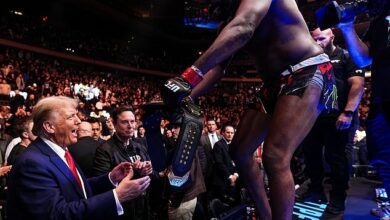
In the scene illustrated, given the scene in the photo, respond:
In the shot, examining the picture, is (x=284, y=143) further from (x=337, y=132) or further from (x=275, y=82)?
(x=337, y=132)

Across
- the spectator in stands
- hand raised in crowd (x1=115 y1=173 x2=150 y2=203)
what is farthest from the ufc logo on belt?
the spectator in stands

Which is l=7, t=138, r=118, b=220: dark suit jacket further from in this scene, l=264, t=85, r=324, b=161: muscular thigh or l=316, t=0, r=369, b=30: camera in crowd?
l=316, t=0, r=369, b=30: camera in crowd

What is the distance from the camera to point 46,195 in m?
1.79

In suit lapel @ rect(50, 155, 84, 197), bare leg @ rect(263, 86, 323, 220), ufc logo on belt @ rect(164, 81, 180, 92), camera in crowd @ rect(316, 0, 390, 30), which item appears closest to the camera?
ufc logo on belt @ rect(164, 81, 180, 92)

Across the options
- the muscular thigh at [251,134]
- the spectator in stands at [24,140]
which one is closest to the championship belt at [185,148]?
the muscular thigh at [251,134]

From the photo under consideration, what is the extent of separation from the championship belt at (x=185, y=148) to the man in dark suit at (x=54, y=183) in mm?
537

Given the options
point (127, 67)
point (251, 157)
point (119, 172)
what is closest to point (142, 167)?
point (119, 172)

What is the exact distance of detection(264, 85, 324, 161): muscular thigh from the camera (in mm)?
1605

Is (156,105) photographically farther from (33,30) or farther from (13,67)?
(33,30)

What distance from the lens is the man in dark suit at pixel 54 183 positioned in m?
1.77

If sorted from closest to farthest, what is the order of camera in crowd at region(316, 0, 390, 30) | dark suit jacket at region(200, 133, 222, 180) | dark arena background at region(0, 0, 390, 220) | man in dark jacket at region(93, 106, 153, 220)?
camera in crowd at region(316, 0, 390, 30), man in dark jacket at region(93, 106, 153, 220), dark arena background at region(0, 0, 390, 220), dark suit jacket at region(200, 133, 222, 180)

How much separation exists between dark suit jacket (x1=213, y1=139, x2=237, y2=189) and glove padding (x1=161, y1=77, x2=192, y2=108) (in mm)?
3476

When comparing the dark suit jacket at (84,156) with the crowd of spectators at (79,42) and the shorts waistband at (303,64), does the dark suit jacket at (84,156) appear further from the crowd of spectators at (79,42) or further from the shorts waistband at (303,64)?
the crowd of spectators at (79,42)

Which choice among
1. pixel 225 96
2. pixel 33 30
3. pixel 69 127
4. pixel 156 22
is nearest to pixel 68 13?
pixel 33 30
